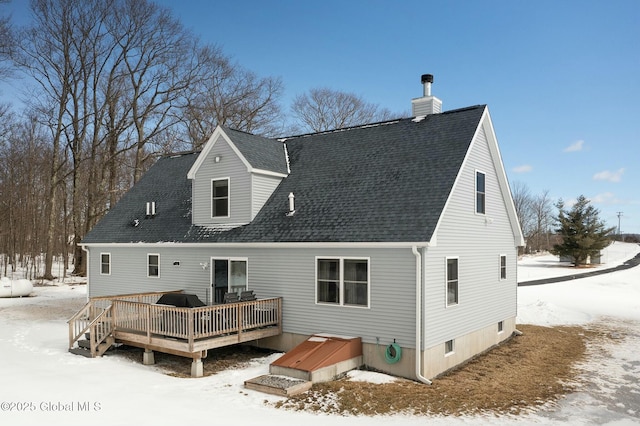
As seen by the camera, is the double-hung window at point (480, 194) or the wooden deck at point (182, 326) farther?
the double-hung window at point (480, 194)

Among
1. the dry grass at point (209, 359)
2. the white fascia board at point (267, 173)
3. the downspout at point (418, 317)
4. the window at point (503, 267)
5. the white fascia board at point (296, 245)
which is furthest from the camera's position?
the window at point (503, 267)

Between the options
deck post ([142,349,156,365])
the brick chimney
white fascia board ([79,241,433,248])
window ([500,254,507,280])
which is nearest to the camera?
white fascia board ([79,241,433,248])

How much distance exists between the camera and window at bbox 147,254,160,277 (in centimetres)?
1673

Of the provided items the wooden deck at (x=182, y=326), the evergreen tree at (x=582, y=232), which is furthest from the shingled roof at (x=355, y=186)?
the evergreen tree at (x=582, y=232)

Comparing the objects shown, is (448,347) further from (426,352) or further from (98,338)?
(98,338)

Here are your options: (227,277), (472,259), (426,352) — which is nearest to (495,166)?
(472,259)

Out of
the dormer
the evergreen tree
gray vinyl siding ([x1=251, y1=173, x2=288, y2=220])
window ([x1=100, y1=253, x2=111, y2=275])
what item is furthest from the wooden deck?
the evergreen tree

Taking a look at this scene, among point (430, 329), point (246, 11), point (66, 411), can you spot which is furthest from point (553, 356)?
point (246, 11)

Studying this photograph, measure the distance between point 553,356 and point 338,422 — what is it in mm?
8683

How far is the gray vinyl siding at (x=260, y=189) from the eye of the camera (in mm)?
14594

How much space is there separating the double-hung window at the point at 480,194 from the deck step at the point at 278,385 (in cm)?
735

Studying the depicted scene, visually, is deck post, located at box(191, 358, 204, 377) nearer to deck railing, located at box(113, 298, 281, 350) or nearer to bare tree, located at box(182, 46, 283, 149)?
deck railing, located at box(113, 298, 281, 350)

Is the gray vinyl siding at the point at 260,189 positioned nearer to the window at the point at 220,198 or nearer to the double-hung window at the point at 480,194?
the window at the point at 220,198

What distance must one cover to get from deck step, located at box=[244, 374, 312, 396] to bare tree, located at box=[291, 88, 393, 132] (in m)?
31.2
